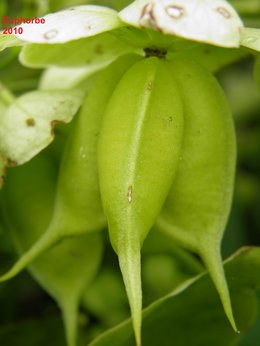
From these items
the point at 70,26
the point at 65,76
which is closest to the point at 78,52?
the point at 65,76

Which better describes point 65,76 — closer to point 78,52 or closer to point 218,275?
point 78,52

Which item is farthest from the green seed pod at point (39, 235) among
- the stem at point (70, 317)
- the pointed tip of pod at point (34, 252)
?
the pointed tip of pod at point (34, 252)

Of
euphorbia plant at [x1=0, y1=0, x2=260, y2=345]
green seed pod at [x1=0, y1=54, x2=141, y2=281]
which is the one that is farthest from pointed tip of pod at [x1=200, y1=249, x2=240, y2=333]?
green seed pod at [x1=0, y1=54, x2=141, y2=281]

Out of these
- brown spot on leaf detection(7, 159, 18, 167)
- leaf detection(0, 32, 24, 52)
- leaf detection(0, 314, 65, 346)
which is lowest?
leaf detection(0, 314, 65, 346)

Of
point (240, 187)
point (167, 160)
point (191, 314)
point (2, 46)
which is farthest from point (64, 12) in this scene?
point (240, 187)

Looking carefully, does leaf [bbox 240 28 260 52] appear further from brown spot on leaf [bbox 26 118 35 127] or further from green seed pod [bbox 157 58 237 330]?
brown spot on leaf [bbox 26 118 35 127]
